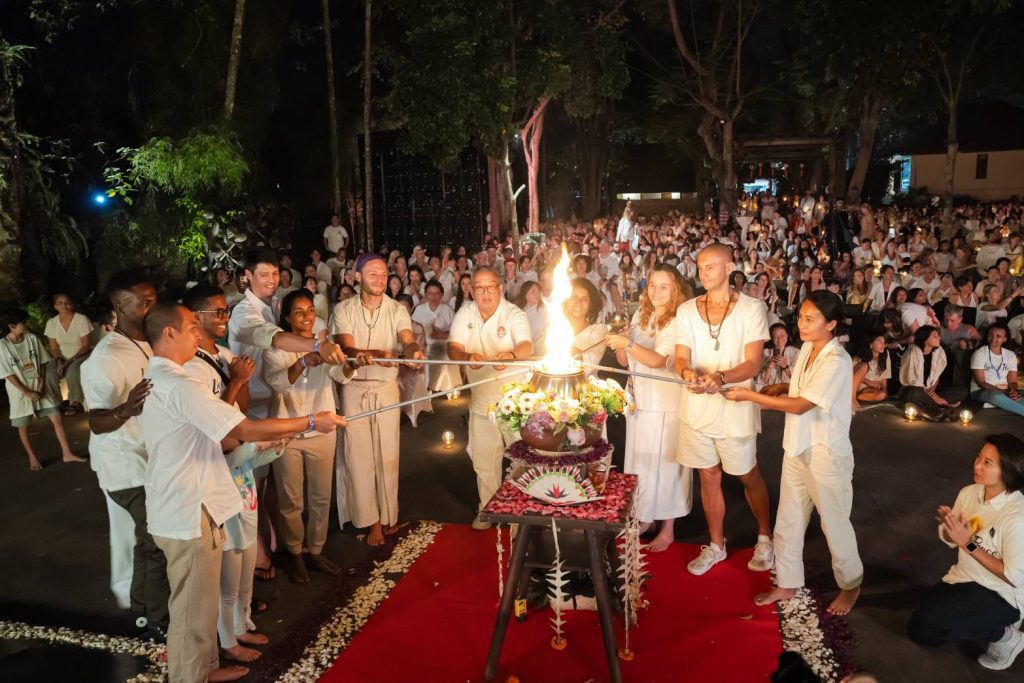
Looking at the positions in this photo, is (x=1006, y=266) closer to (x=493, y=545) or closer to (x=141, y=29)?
(x=493, y=545)

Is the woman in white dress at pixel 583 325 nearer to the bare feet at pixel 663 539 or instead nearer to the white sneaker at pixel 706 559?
the bare feet at pixel 663 539

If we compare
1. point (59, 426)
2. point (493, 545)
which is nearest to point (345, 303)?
point (493, 545)

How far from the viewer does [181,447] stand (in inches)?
149

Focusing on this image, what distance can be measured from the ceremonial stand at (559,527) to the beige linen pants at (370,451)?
1.69 meters

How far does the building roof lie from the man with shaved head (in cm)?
4422

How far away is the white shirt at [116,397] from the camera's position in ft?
14.8

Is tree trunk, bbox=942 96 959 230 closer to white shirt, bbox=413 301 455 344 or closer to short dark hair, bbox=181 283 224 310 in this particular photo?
white shirt, bbox=413 301 455 344

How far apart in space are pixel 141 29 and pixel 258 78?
245 cm

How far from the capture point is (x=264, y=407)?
536 centimetres

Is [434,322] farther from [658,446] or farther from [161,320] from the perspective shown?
[161,320]

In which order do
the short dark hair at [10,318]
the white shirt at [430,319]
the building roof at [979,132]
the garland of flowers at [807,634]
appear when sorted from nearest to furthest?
1. the garland of flowers at [807,634]
2. the short dark hair at [10,318]
3. the white shirt at [430,319]
4. the building roof at [979,132]

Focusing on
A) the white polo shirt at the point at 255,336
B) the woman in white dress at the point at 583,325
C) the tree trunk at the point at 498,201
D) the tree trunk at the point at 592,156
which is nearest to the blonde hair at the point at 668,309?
the woman in white dress at the point at 583,325

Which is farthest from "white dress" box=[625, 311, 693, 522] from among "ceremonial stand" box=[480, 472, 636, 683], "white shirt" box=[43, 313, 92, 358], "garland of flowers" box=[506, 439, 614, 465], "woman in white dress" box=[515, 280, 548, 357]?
"white shirt" box=[43, 313, 92, 358]

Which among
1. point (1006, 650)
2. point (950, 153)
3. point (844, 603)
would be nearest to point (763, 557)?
point (844, 603)
